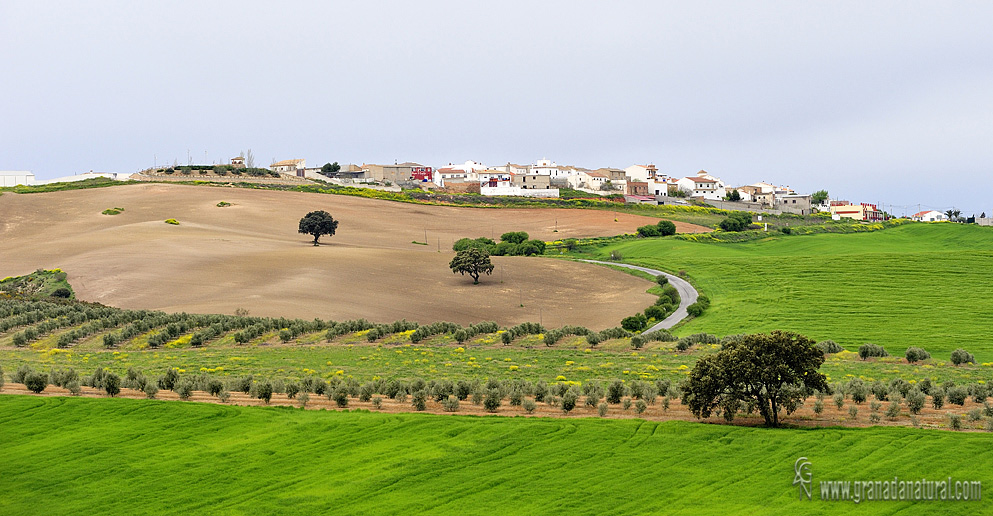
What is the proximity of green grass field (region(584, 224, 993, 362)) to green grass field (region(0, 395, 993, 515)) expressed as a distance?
1291 inches

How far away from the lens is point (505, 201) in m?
164

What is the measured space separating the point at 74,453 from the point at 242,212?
105 metres

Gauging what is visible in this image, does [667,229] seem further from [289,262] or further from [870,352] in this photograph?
[870,352]

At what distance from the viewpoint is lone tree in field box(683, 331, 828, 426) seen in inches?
1139

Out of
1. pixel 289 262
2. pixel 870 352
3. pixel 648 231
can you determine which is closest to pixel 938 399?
pixel 870 352

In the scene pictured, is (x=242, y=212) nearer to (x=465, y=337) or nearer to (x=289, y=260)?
(x=289, y=260)

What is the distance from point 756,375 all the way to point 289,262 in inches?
2496

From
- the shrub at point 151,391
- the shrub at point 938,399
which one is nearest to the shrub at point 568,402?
the shrub at point 938,399

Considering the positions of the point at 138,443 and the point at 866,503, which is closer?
the point at 866,503

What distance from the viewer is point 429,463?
24.8 m

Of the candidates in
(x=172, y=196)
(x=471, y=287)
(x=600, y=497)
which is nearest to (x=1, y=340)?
(x=471, y=287)

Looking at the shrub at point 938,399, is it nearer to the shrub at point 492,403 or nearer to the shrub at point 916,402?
the shrub at point 916,402

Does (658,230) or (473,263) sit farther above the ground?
(658,230)

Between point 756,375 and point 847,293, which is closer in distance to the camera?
point 756,375
